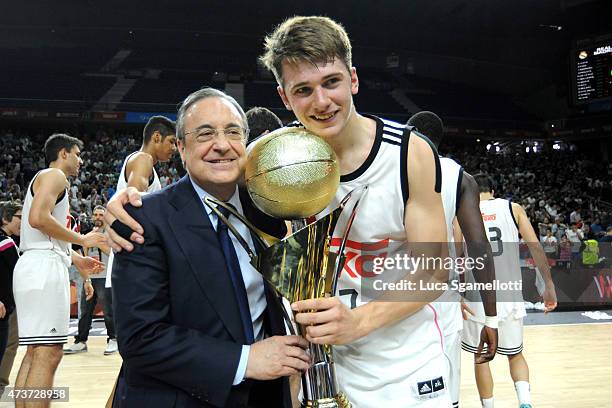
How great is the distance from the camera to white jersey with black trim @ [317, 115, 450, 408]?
1.54m

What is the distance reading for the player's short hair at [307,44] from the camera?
139 cm

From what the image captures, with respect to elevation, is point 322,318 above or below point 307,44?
below

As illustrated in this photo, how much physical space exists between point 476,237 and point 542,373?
3242 mm

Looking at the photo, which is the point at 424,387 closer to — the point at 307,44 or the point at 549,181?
the point at 307,44

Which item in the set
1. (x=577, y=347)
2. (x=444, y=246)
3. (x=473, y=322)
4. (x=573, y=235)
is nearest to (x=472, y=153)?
(x=573, y=235)

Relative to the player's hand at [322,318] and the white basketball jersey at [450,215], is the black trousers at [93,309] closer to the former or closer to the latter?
the white basketball jersey at [450,215]

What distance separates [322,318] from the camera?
121cm

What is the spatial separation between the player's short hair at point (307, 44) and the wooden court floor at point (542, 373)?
3584 mm

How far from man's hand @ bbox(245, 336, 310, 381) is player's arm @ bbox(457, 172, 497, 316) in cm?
154

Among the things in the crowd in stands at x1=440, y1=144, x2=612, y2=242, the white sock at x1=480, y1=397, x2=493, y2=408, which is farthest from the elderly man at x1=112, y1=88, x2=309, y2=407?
the crowd in stands at x1=440, y1=144, x2=612, y2=242

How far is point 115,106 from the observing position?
19359 mm

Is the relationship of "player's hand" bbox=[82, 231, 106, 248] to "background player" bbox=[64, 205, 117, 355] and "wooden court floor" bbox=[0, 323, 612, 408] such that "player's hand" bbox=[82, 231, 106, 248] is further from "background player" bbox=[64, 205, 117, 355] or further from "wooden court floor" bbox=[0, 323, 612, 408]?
"background player" bbox=[64, 205, 117, 355]

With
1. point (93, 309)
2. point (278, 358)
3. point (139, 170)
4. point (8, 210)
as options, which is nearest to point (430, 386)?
point (278, 358)

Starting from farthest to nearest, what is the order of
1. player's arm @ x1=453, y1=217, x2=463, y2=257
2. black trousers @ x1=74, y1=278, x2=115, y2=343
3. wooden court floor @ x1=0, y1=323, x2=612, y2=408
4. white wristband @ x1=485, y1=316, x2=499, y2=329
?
black trousers @ x1=74, y1=278, x2=115, y2=343, wooden court floor @ x1=0, y1=323, x2=612, y2=408, player's arm @ x1=453, y1=217, x2=463, y2=257, white wristband @ x1=485, y1=316, x2=499, y2=329
